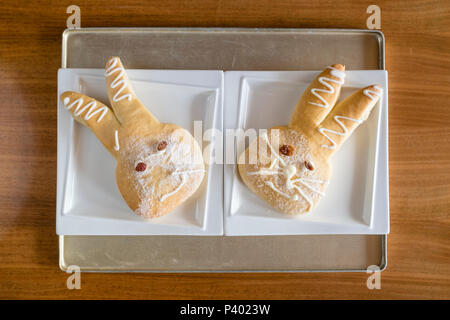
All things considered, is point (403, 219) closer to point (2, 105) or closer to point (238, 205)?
point (238, 205)

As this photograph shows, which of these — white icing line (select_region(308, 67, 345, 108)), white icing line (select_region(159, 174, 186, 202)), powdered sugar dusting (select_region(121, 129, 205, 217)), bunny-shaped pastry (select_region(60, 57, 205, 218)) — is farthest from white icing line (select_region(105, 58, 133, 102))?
white icing line (select_region(308, 67, 345, 108))

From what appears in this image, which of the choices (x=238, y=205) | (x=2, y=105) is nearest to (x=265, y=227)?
(x=238, y=205)

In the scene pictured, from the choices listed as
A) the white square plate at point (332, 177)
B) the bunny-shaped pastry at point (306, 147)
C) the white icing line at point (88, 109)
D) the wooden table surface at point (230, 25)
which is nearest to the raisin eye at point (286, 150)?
the bunny-shaped pastry at point (306, 147)

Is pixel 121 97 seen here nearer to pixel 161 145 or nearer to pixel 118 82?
pixel 118 82

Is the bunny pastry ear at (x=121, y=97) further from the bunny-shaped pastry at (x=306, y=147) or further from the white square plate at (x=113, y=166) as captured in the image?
the bunny-shaped pastry at (x=306, y=147)

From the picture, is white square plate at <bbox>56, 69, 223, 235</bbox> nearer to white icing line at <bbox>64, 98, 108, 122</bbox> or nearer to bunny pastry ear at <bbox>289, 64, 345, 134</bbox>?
white icing line at <bbox>64, 98, 108, 122</bbox>

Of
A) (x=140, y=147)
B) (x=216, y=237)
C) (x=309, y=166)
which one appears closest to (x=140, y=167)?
(x=140, y=147)
